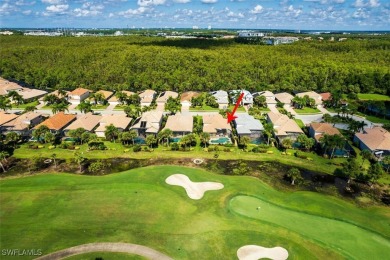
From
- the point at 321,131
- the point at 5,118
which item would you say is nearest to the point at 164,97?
the point at 5,118

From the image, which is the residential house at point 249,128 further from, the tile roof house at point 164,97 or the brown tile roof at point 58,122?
the brown tile roof at point 58,122

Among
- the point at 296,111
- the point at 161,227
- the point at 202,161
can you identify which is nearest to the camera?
the point at 161,227

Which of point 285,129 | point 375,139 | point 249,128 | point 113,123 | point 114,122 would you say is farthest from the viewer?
point 114,122

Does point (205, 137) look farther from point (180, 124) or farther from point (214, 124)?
point (180, 124)

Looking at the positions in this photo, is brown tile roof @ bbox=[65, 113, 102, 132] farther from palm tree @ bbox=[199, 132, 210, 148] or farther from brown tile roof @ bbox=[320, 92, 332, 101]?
brown tile roof @ bbox=[320, 92, 332, 101]

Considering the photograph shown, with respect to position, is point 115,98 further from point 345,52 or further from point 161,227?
point 345,52

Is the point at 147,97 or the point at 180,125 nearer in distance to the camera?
the point at 180,125

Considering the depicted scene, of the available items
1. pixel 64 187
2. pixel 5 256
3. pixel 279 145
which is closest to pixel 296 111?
pixel 279 145
